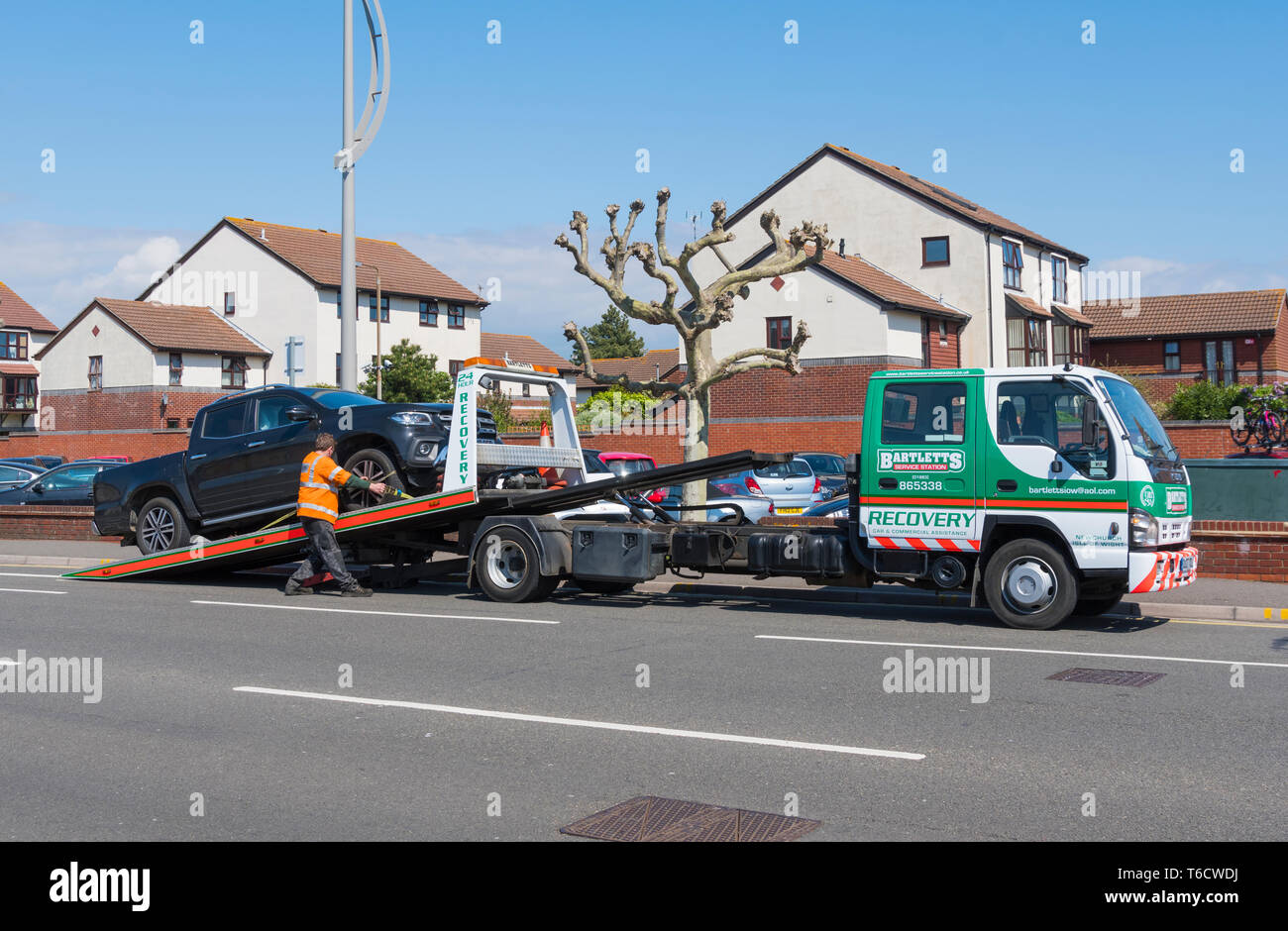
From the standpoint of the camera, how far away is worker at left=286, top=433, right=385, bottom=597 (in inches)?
535

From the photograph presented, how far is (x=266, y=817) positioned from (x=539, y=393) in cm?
5817

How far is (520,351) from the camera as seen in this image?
261ft

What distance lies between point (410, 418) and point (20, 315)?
7877 cm

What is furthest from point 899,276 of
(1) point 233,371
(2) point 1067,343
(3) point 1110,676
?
(3) point 1110,676

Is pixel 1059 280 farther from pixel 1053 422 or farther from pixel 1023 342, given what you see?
pixel 1053 422

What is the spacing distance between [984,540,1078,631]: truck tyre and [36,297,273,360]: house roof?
171 feet

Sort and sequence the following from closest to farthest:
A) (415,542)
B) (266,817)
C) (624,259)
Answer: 1. (266,817)
2. (415,542)
3. (624,259)

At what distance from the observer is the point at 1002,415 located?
11523 millimetres

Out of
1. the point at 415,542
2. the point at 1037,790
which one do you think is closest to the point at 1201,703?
the point at 1037,790

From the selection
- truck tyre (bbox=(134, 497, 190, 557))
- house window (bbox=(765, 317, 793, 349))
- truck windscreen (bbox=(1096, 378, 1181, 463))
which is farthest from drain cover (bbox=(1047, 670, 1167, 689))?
house window (bbox=(765, 317, 793, 349))

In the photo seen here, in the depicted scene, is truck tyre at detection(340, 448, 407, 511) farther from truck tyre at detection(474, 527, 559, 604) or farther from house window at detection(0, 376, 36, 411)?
house window at detection(0, 376, 36, 411)

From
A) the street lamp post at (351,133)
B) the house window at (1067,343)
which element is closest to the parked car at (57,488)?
the street lamp post at (351,133)

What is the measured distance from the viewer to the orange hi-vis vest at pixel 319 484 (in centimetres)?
1358
